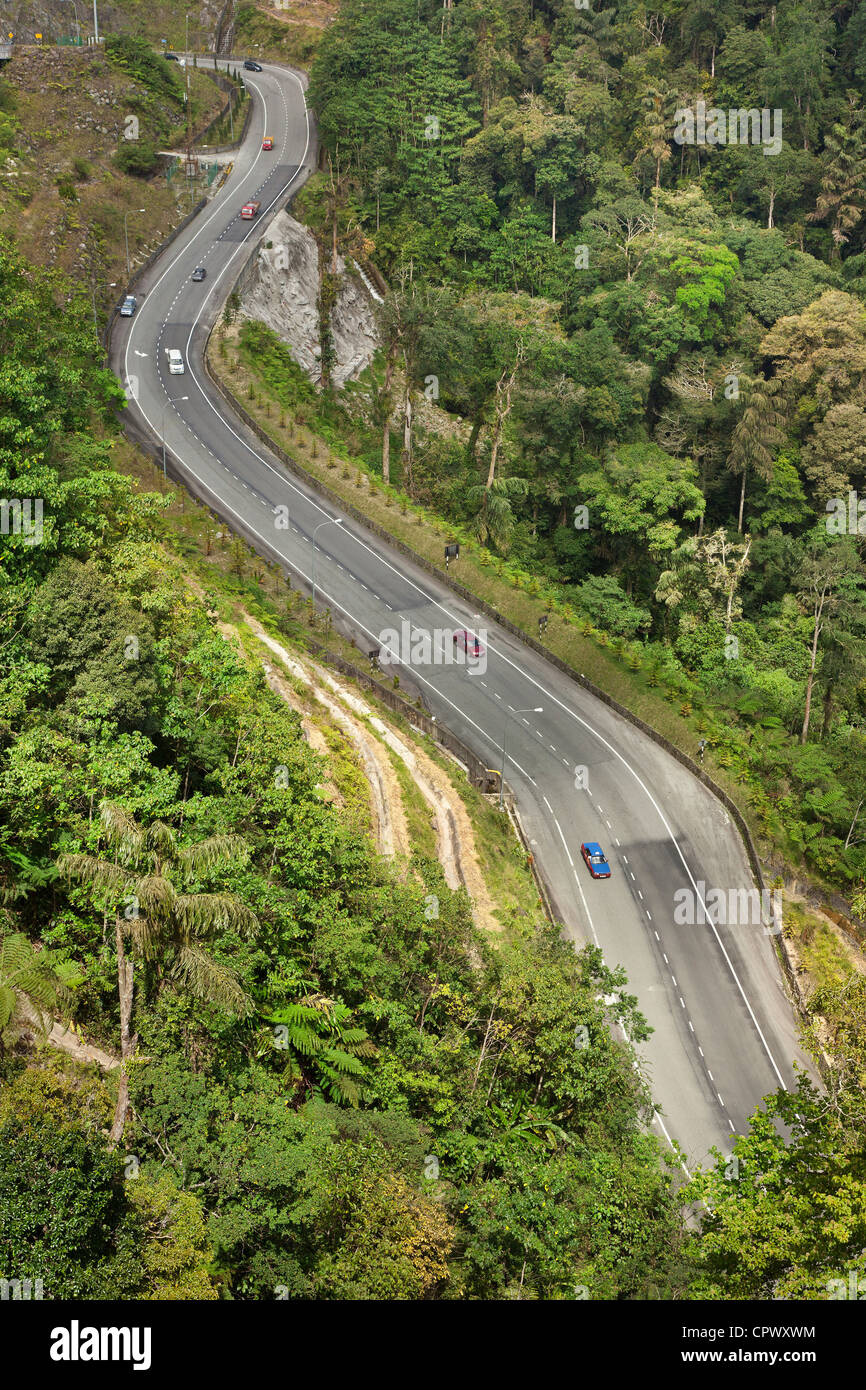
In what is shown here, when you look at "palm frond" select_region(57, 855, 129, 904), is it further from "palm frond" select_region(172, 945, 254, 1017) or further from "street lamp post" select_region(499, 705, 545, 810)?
"street lamp post" select_region(499, 705, 545, 810)

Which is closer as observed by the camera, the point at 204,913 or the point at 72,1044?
the point at 204,913

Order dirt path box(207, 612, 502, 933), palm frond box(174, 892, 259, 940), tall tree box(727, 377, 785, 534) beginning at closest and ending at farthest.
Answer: palm frond box(174, 892, 259, 940) < dirt path box(207, 612, 502, 933) < tall tree box(727, 377, 785, 534)

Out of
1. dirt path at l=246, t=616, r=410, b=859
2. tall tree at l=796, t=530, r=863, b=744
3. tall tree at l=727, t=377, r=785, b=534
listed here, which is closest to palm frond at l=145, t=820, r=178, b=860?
dirt path at l=246, t=616, r=410, b=859

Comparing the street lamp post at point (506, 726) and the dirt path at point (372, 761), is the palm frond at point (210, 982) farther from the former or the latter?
the street lamp post at point (506, 726)

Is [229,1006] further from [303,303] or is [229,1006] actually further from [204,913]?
[303,303]

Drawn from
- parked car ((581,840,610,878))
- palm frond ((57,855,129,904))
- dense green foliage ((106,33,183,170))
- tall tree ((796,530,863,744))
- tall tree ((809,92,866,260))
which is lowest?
parked car ((581,840,610,878))

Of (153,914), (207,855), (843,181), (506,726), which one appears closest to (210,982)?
(153,914)

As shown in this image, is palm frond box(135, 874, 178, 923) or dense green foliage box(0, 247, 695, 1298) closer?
dense green foliage box(0, 247, 695, 1298)

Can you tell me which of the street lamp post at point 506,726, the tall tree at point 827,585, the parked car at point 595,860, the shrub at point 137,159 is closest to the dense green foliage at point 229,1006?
the parked car at point 595,860
